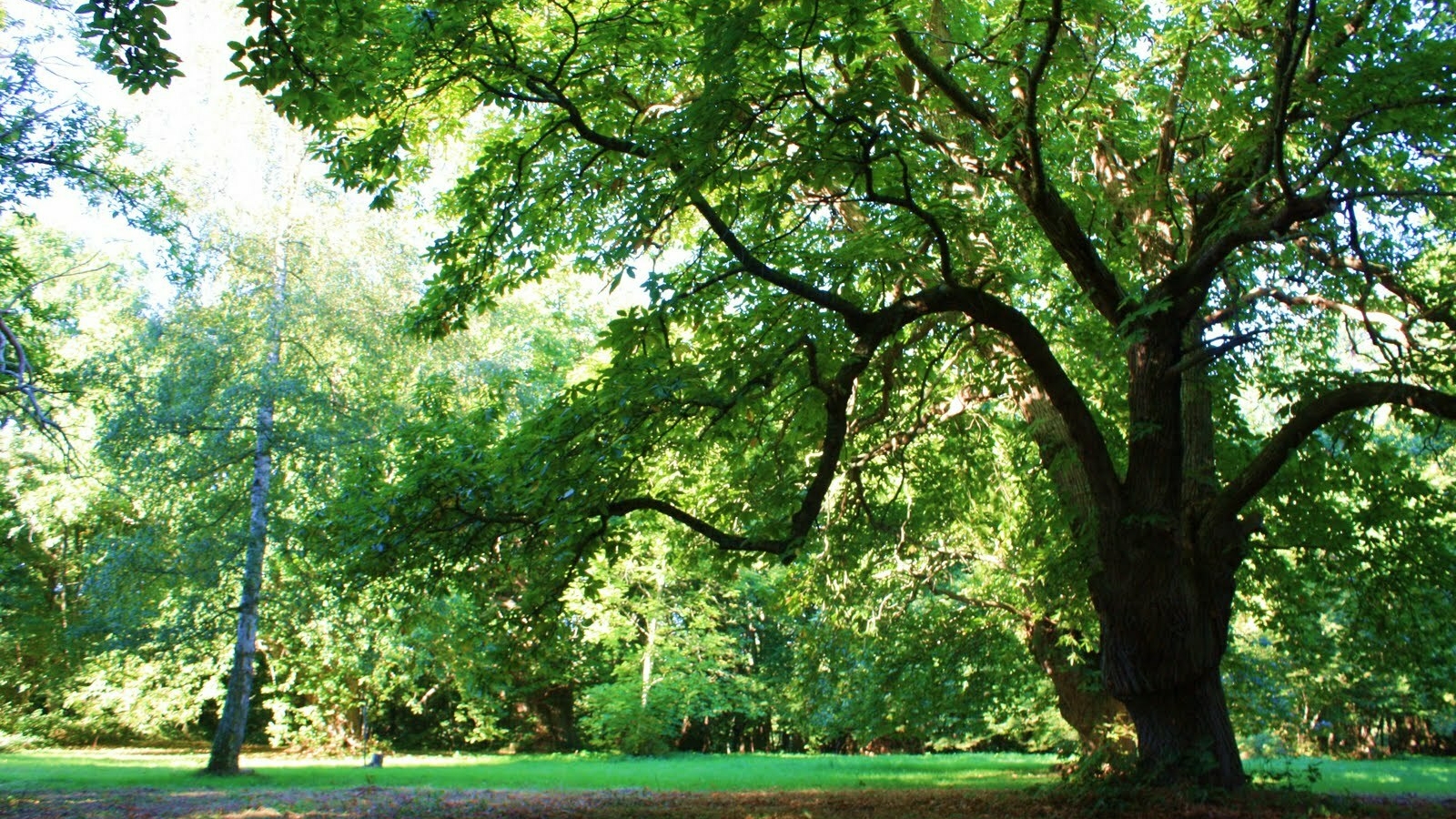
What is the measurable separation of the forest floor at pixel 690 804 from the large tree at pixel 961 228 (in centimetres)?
72

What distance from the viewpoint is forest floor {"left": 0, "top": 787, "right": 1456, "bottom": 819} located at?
26.7ft

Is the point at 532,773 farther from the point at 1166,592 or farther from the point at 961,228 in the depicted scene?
the point at 961,228

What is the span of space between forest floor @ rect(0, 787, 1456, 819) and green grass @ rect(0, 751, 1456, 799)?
1315mm

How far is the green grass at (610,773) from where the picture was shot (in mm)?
14984

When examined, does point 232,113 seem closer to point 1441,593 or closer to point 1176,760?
point 1176,760

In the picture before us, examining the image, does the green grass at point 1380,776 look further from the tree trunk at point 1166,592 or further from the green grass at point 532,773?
the green grass at point 532,773

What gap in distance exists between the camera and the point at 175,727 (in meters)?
28.3

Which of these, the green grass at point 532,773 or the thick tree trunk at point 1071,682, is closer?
the thick tree trunk at point 1071,682

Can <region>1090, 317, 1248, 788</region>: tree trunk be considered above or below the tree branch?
below

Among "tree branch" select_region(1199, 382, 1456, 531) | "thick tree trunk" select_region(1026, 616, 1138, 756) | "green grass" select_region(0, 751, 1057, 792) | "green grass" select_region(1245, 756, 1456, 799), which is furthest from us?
"green grass" select_region(0, 751, 1057, 792)

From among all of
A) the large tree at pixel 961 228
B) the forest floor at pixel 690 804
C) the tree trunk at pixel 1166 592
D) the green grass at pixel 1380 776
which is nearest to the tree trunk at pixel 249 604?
the forest floor at pixel 690 804

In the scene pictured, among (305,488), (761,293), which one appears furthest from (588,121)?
(305,488)

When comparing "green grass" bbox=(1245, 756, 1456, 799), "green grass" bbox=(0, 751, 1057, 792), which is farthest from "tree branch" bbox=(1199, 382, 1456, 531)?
"green grass" bbox=(0, 751, 1057, 792)

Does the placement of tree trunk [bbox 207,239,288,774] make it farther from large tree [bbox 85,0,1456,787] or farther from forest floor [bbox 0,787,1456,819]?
large tree [bbox 85,0,1456,787]
